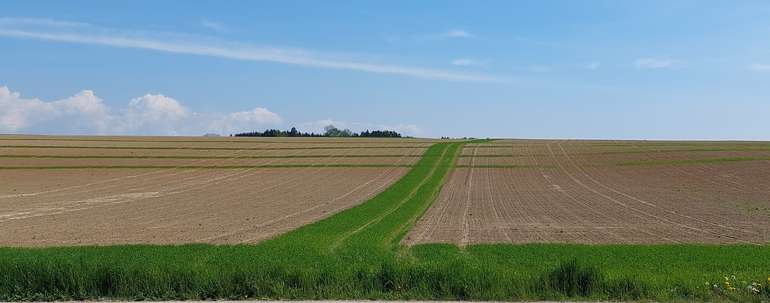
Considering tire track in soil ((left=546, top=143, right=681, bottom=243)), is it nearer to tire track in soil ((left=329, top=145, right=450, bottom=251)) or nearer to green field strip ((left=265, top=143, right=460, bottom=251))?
green field strip ((left=265, top=143, right=460, bottom=251))

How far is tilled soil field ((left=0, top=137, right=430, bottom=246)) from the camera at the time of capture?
26.6 metres

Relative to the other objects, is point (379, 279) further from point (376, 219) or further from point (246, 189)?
point (246, 189)

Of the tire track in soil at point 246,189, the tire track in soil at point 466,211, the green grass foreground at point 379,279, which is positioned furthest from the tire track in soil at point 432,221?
the tire track in soil at point 246,189

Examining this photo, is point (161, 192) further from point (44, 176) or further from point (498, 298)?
point (498, 298)

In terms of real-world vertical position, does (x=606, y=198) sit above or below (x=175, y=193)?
above

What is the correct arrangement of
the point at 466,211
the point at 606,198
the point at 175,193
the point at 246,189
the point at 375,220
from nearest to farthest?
1. the point at 375,220
2. the point at 466,211
3. the point at 606,198
4. the point at 175,193
5. the point at 246,189

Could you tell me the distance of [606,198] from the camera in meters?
43.5

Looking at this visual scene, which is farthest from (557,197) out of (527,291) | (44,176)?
(44,176)

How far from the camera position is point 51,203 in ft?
134

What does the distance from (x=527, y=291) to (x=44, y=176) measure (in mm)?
61943

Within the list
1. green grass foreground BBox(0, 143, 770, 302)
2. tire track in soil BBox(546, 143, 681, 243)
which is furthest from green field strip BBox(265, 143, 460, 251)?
tire track in soil BBox(546, 143, 681, 243)

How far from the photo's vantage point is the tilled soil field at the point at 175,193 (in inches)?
1048

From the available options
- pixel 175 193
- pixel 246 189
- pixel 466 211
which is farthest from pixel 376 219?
pixel 246 189

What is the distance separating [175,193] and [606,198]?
28561 millimetres
